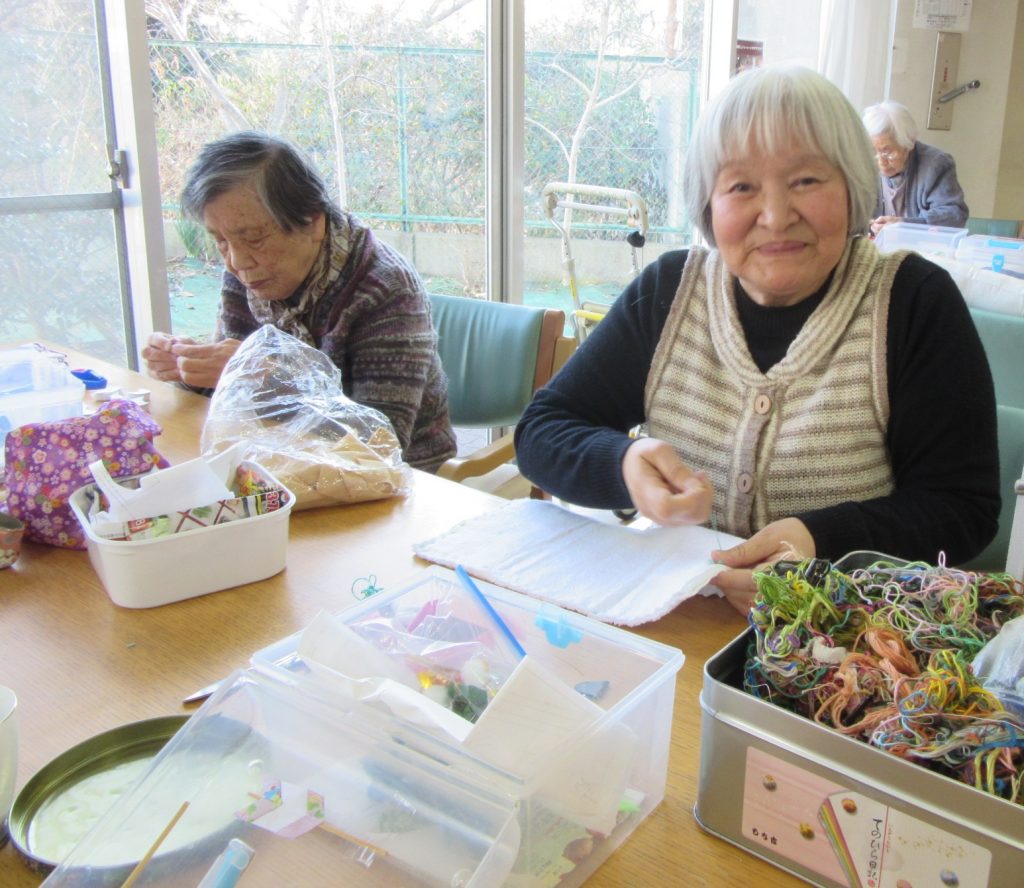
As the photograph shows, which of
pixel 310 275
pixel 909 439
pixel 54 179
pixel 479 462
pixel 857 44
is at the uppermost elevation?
pixel 857 44

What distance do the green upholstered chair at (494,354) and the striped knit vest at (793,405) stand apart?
2.21 ft

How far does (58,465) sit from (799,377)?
0.94 metres

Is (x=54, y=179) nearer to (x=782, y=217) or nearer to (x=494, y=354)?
(x=494, y=354)

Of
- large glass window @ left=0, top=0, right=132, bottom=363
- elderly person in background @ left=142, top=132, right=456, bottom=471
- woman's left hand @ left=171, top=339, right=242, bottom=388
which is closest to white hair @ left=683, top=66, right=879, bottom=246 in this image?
elderly person in background @ left=142, top=132, right=456, bottom=471

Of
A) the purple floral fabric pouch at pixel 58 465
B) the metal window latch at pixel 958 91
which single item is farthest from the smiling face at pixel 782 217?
the metal window latch at pixel 958 91

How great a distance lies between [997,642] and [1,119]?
2487 mm

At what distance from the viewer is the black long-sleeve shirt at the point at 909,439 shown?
3.68 feet

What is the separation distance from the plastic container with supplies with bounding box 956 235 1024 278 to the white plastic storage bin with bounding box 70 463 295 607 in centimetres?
260

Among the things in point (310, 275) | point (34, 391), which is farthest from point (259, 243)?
point (34, 391)

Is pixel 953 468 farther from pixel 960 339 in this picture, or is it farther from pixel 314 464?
pixel 314 464

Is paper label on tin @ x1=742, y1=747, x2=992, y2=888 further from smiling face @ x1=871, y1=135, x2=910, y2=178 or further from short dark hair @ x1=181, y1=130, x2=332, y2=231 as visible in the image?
smiling face @ x1=871, y1=135, x2=910, y2=178

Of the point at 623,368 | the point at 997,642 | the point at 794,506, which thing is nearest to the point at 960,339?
the point at 794,506

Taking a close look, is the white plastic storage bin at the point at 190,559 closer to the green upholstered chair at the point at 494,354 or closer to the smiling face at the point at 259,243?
the smiling face at the point at 259,243

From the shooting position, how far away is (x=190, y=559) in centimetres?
102
